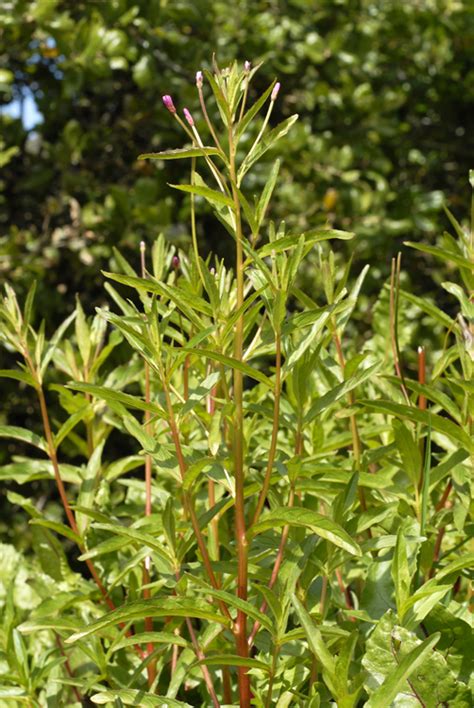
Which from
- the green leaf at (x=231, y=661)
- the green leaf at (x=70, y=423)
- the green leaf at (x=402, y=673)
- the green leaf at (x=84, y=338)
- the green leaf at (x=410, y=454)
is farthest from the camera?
the green leaf at (x=84, y=338)

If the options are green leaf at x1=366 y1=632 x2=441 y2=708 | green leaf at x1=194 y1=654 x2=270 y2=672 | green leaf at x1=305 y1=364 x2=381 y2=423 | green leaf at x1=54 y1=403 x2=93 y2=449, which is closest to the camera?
green leaf at x1=366 y1=632 x2=441 y2=708

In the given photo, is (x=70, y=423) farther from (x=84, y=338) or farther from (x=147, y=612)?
(x=147, y=612)

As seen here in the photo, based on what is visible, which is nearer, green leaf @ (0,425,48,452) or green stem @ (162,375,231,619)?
green stem @ (162,375,231,619)

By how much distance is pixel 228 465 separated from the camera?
1.04 m

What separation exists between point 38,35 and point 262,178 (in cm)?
94

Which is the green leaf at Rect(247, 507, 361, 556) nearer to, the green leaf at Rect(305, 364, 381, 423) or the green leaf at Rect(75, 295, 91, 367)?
the green leaf at Rect(305, 364, 381, 423)

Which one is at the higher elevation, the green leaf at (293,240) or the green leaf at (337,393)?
the green leaf at (293,240)

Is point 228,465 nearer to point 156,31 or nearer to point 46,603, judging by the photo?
point 46,603

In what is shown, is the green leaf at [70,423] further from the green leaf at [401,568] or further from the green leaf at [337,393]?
the green leaf at [401,568]

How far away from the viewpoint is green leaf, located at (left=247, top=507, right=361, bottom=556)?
2.81ft

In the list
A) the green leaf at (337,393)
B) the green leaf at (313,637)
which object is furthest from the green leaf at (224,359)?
the green leaf at (313,637)

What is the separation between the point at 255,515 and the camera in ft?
3.08

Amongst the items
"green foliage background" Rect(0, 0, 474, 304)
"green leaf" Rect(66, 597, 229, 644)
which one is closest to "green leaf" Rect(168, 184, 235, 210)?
"green leaf" Rect(66, 597, 229, 644)

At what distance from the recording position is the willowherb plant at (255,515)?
2.89 feet
